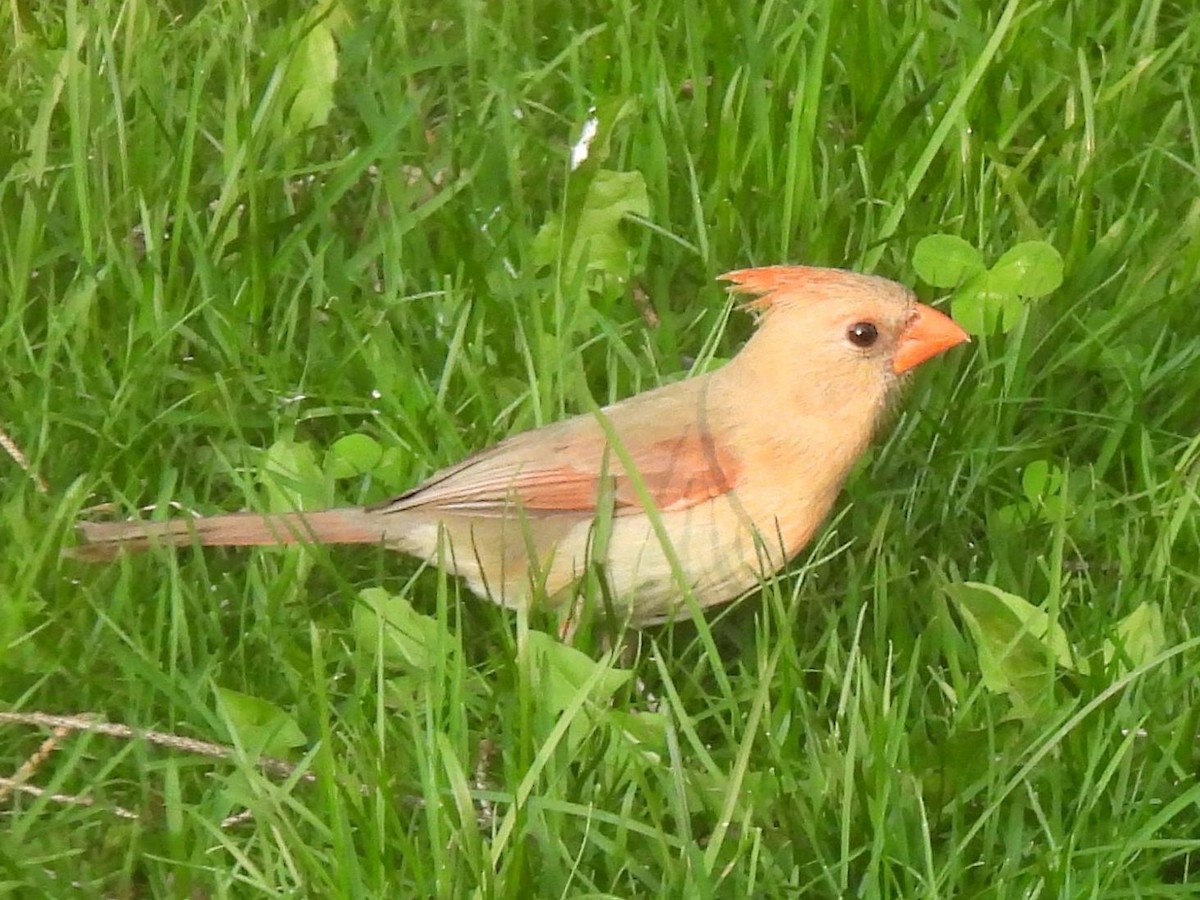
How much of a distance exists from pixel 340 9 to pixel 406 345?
1003mm

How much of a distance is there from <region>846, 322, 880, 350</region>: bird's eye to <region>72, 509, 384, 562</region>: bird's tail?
66 centimetres

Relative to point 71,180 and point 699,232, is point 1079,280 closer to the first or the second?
point 699,232

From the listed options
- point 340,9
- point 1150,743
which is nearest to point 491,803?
point 1150,743

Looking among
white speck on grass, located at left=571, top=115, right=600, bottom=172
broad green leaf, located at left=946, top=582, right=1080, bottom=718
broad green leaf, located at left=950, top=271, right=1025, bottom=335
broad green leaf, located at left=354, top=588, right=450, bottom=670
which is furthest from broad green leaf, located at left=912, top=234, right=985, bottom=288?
broad green leaf, located at left=354, top=588, right=450, bottom=670

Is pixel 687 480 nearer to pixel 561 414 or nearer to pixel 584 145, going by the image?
pixel 561 414

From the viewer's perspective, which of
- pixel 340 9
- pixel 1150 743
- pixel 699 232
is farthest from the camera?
pixel 340 9

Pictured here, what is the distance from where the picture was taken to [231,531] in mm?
2436

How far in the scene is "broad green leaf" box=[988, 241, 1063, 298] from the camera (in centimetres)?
281

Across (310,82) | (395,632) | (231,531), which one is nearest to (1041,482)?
(395,632)

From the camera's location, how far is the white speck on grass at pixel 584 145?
3.05 m

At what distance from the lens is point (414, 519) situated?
8.14 ft

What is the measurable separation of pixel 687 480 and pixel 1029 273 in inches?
29.5

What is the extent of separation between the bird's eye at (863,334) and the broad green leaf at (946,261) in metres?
0.45

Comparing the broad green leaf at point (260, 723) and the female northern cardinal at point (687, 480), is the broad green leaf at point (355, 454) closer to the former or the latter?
the female northern cardinal at point (687, 480)
